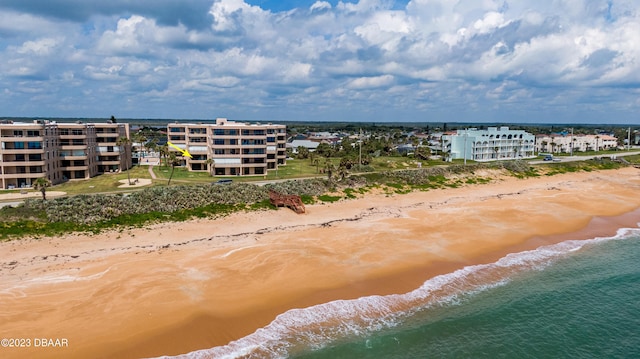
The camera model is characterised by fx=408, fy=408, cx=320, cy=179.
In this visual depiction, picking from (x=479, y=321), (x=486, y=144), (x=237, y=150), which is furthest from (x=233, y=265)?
(x=486, y=144)

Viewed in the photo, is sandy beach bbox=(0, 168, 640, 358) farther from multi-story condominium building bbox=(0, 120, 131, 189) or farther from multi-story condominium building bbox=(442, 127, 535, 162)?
Result: multi-story condominium building bbox=(442, 127, 535, 162)

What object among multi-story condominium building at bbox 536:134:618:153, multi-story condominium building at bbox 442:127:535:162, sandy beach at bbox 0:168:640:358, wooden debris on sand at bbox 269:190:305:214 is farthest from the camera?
multi-story condominium building at bbox 536:134:618:153

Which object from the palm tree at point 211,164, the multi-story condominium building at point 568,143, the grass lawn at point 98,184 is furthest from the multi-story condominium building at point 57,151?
the multi-story condominium building at point 568,143

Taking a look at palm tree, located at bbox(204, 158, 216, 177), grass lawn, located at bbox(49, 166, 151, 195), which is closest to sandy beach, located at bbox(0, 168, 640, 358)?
grass lawn, located at bbox(49, 166, 151, 195)

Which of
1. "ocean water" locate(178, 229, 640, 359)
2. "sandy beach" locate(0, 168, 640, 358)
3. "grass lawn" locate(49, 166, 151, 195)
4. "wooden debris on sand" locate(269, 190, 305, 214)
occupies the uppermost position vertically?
"grass lawn" locate(49, 166, 151, 195)

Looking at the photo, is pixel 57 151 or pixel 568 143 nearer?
pixel 57 151

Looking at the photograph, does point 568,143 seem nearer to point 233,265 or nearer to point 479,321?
point 479,321
